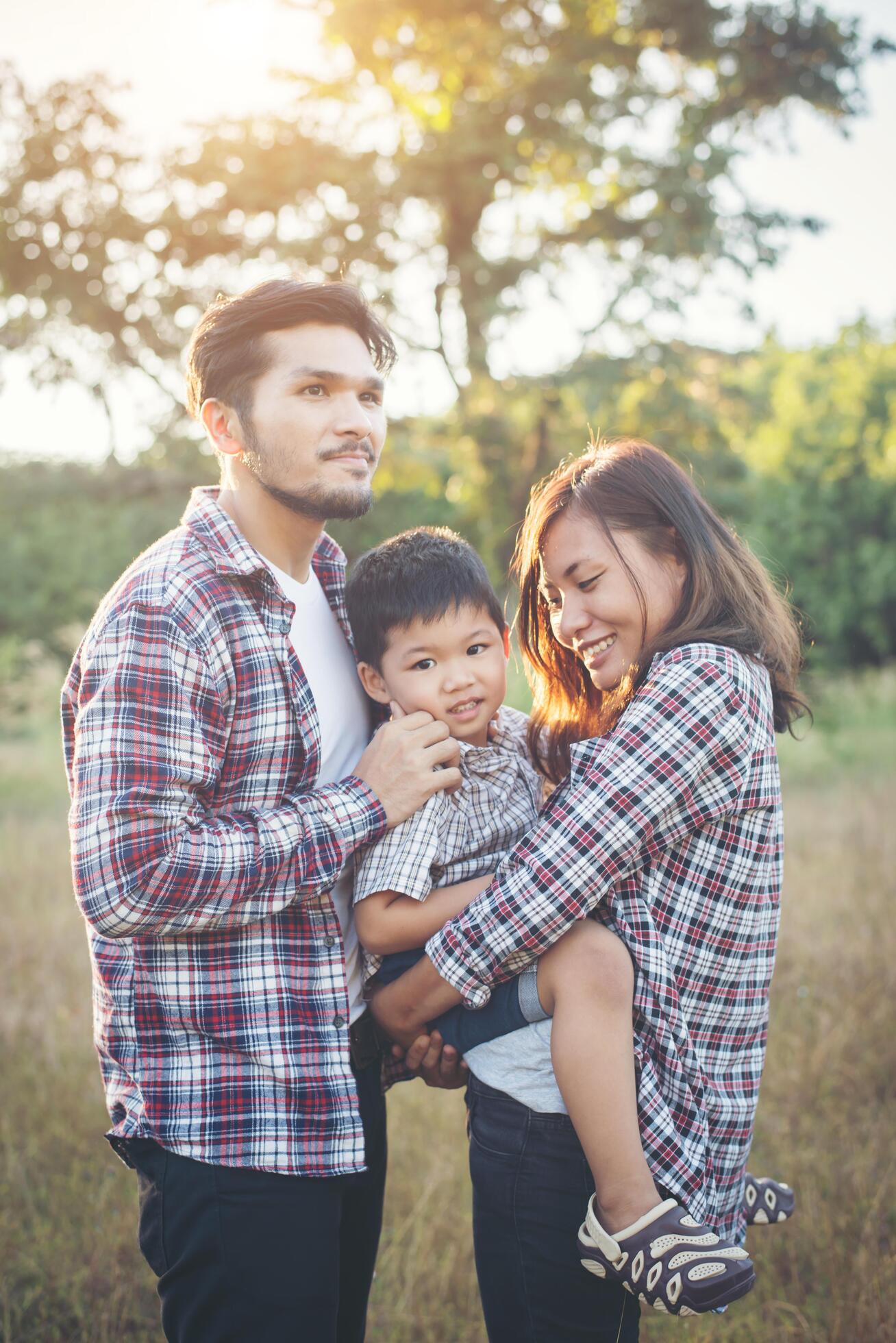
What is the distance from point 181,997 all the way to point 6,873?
6.30 m

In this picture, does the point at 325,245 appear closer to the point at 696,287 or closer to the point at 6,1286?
the point at 696,287

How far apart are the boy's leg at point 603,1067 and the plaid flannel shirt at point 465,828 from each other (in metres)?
0.36

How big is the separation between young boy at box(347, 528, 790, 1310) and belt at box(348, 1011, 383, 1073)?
0.11 meters

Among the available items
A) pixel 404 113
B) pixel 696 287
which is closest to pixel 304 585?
pixel 696 287

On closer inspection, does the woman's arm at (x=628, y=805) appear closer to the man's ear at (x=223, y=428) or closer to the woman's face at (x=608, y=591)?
the woman's face at (x=608, y=591)

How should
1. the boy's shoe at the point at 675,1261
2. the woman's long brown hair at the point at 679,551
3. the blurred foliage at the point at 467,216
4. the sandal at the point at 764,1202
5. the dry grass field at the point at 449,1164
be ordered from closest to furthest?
the boy's shoe at the point at 675,1261 < the woman's long brown hair at the point at 679,551 < the sandal at the point at 764,1202 < the dry grass field at the point at 449,1164 < the blurred foliage at the point at 467,216

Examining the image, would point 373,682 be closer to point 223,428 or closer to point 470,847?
point 470,847

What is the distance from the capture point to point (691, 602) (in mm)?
2006

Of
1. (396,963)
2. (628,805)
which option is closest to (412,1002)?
(396,963)

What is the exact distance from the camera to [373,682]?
2391mm

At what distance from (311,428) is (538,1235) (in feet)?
5.31

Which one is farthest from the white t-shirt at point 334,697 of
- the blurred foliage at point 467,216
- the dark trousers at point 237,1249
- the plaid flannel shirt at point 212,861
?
the blurred foliage at point 467,216

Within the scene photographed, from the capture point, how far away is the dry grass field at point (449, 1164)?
10.2 ft

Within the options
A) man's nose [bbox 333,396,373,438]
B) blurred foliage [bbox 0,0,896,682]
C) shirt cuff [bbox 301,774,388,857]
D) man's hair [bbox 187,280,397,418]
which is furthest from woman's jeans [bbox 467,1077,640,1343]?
blurred foliage [bbox 0,0,896,682]
